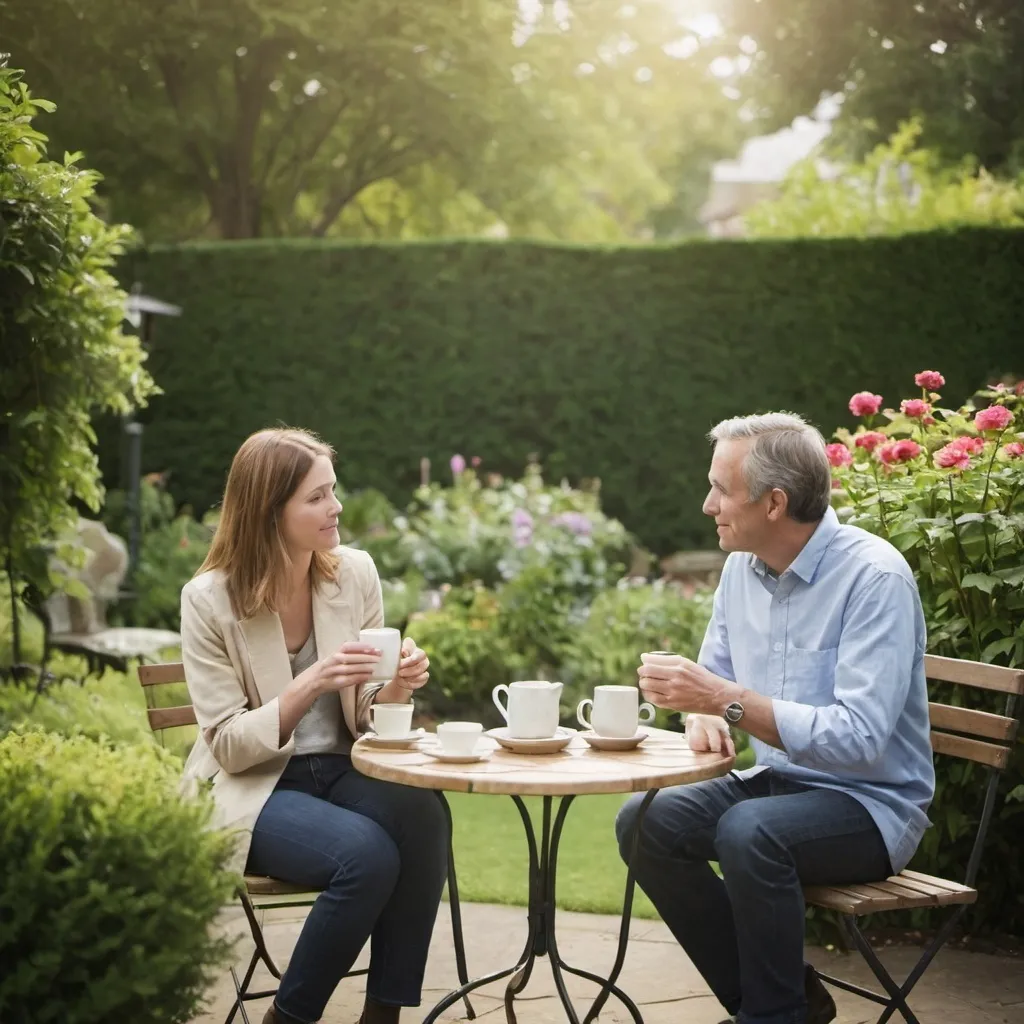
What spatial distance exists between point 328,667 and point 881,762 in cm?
127

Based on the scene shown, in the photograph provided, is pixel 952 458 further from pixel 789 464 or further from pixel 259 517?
pixel 259 517

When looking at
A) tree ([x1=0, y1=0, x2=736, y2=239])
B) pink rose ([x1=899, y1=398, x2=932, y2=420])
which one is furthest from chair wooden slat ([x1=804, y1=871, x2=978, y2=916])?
tree ([x1=0, y1=0, x2=736, y2=239])

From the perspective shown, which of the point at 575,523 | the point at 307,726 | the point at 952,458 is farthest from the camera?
the point at 575,523

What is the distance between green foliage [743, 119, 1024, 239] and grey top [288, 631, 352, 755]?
9372 millimetres

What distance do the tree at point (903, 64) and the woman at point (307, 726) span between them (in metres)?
12.1

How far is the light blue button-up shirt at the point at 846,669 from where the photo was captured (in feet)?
9.46

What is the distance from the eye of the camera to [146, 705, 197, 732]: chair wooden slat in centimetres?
350

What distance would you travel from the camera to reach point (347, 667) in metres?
2.99

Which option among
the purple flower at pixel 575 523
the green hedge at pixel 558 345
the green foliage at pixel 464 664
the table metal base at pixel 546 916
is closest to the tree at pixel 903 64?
the green hedge at pixel 558 345

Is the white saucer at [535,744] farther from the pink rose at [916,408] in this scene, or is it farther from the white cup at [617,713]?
the pink rose at [916,408]

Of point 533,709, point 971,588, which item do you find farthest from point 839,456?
point 533,709

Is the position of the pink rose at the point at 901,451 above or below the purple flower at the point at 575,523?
above

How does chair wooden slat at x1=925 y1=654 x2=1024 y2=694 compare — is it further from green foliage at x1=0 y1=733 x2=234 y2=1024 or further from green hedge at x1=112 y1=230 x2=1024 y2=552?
green hedge at x1=112 y1=230 x2=1024 y2=552

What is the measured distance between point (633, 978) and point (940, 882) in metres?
1.08
